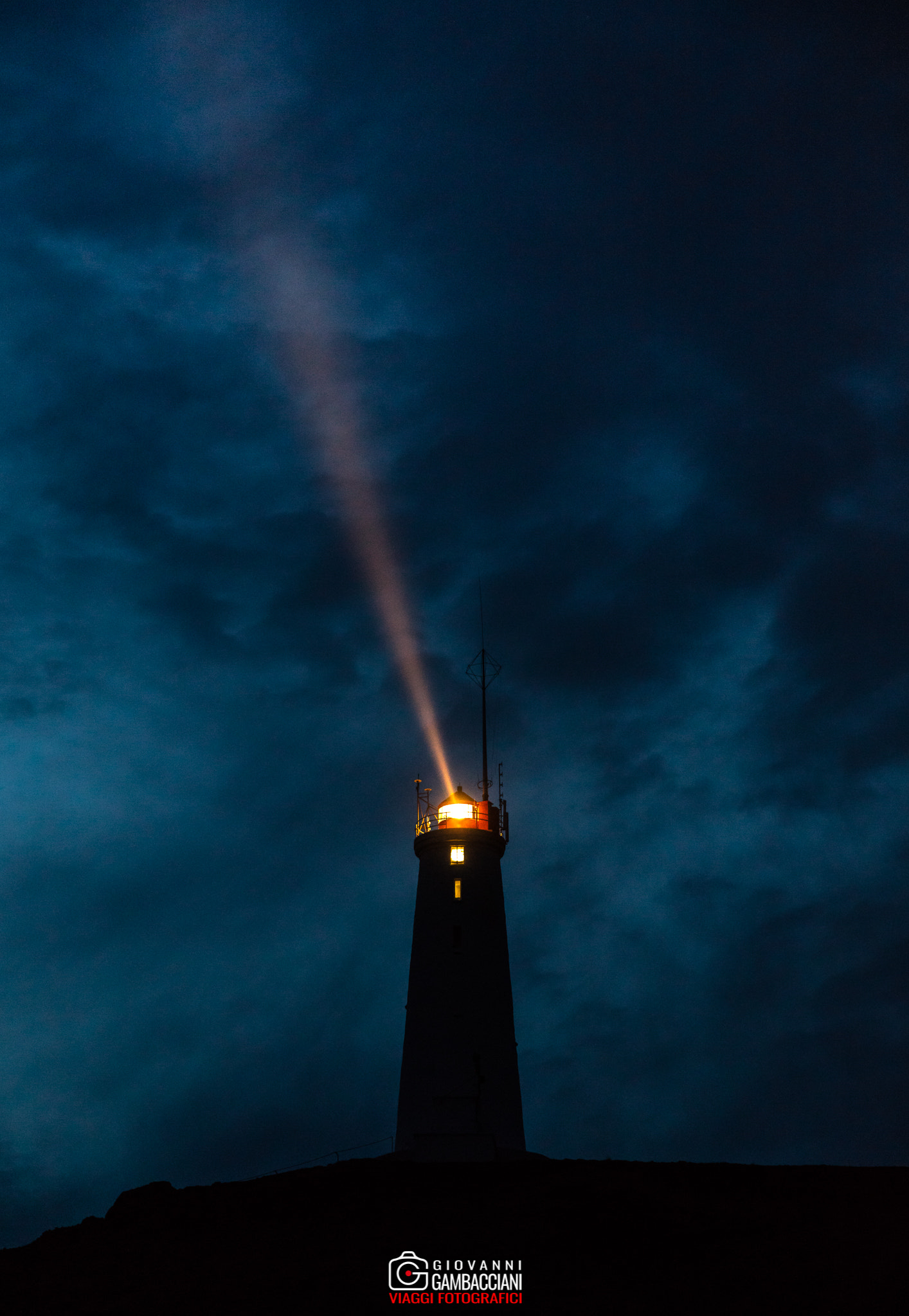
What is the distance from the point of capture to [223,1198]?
33.6 metres

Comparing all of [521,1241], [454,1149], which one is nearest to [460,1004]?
[454,1149]

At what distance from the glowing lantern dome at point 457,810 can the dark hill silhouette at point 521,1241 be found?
13410 mm

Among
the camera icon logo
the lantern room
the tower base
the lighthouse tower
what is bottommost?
the camera icon logo

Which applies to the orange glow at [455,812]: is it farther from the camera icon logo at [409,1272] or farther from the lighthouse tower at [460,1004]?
the camera icon logo at [409,1272]

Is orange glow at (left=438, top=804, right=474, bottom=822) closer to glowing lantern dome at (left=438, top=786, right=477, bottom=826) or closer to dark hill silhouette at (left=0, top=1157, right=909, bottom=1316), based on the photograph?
glowing lantern dome at (left=438, top=786, right=477, bottom=826)

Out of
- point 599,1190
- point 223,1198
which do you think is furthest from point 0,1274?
point 599,1190

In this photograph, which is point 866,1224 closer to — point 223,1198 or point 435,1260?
point 435,1260

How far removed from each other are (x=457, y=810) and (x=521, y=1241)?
1940 centimetres

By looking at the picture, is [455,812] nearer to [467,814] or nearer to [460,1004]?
[467,814]

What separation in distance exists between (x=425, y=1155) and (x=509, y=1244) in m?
10.9

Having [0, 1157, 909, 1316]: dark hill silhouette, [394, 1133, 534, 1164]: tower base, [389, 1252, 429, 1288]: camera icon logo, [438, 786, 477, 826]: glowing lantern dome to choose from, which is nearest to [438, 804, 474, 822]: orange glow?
[438, 786, 477, 826]: glowing lantern dome

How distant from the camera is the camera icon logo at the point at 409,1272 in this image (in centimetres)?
2606

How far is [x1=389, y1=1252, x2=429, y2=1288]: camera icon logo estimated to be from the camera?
26061 millimetres

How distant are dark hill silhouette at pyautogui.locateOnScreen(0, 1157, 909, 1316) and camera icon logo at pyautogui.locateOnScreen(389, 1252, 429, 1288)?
0.24 meters
